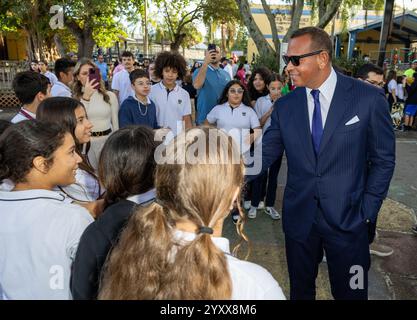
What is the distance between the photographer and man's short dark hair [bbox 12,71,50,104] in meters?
3.53

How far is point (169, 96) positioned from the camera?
4.62 metres

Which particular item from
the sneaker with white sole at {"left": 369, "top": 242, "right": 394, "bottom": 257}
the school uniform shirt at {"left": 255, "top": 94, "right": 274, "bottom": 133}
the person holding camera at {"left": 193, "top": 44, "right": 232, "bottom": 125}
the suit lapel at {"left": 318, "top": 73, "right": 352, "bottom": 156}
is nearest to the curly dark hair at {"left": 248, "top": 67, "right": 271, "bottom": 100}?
the school uniform shirt at {"left": 255, "top": 94, "right": 274, "bottom": 133}

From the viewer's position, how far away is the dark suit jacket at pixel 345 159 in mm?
2254

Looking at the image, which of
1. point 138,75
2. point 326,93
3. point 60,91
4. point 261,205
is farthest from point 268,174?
point 60,91

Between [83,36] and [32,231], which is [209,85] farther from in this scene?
[83,36]

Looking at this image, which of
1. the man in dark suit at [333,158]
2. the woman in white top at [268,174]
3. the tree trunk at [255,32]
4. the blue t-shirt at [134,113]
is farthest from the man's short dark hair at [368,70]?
the tree trunk at [255,32]

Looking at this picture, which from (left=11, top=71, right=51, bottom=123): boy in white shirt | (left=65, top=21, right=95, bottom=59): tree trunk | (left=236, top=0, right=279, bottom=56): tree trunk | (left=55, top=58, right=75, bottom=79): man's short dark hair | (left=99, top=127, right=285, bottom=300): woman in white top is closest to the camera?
(left=99, top=127, right=285, bottom=300): woman in white top

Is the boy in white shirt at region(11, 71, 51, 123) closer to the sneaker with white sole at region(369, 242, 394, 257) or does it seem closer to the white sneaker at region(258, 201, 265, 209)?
the white sneaker at region(258, 201, 265, 209)

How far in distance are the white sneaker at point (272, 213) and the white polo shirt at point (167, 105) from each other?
1570mm

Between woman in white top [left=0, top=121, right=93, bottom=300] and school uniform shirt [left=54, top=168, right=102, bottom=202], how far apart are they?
66 cm

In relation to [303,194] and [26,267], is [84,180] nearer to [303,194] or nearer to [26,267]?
[26,267]

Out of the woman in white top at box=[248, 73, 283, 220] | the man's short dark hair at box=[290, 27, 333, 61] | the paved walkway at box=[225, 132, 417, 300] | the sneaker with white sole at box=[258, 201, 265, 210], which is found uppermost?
the man's short dark hair at box=[290, 27, 333, 61]

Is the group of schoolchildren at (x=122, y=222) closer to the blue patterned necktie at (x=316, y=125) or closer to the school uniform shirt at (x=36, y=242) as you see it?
the school uniform shirt at (x=36, y=242)
